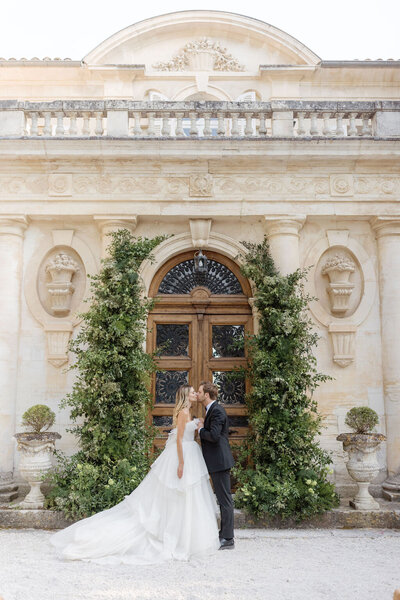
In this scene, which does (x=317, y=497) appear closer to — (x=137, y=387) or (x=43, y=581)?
(x=137, y=387)

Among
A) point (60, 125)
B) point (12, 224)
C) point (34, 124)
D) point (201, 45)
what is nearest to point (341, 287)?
point (60, 125)

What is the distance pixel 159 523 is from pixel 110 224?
4.16 meters

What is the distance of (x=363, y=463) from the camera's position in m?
6.17

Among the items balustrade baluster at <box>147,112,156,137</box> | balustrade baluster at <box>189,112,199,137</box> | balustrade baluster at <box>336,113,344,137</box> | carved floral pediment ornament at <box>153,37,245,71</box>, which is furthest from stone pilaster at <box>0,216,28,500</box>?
carved floral pediment ornament at <box>153,37,245,71</box>

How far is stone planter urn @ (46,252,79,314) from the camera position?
7.30 m

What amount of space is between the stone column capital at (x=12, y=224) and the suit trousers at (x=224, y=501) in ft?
14.9

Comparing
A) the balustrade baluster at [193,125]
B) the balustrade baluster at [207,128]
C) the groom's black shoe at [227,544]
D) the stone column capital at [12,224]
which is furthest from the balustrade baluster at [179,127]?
the groom's black shoe at [227,544]

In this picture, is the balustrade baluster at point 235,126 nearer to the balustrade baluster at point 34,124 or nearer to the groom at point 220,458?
the balustrade baluster at point 34,124

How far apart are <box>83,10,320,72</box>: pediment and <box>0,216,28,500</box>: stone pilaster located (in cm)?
547

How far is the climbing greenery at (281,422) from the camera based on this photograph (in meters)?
5.88

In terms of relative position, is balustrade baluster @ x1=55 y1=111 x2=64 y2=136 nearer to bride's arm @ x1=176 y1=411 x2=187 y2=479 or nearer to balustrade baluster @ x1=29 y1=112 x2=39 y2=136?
balustrade baluster @ x1=29 y1=112 x2=39 y2=136

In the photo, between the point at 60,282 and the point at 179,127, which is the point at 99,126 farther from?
the point at 60,282

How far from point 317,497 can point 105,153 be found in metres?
5.32

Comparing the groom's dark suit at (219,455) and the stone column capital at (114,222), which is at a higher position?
the stone column capital at (114,222)
